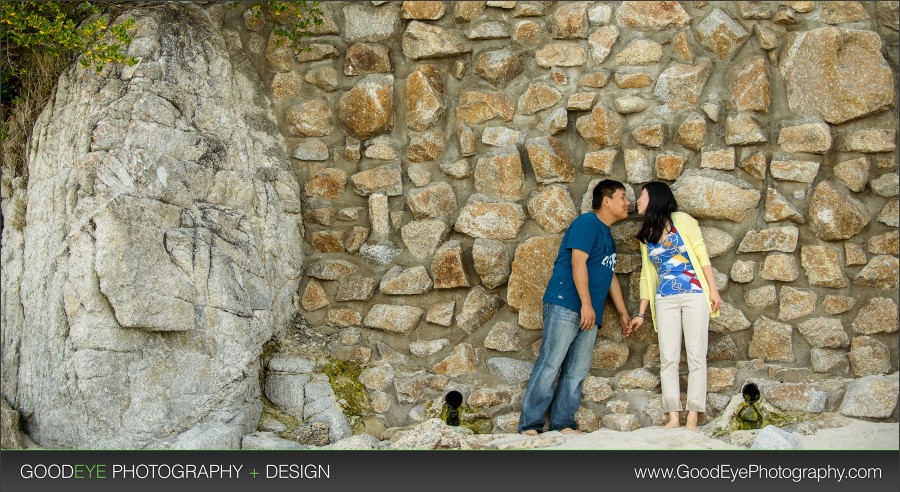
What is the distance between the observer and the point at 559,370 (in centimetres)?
533

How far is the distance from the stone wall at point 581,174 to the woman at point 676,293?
189 mm

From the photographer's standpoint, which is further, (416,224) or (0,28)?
(416,224)

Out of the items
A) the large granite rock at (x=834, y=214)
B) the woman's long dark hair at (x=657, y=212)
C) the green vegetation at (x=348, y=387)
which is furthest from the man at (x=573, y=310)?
the large granite rock at (x=834, y=214)

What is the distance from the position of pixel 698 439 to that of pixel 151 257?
3153mm

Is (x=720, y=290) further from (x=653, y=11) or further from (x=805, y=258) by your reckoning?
(x=653, y=11)

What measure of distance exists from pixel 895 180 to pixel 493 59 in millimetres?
2469

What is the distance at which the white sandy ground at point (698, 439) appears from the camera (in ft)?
15.7

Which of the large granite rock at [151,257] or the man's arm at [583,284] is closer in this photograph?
the large granite rock at [151,257]

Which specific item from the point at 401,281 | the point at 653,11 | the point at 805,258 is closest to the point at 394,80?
the point at 401,281

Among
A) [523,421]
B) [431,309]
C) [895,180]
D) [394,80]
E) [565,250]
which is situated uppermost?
[394,80]

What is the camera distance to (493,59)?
5.72m

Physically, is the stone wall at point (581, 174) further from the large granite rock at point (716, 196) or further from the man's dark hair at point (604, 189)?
the man's dark hair at point (604, 189)

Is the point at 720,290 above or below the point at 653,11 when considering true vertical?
below

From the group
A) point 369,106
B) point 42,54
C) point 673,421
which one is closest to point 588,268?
point 673,421
